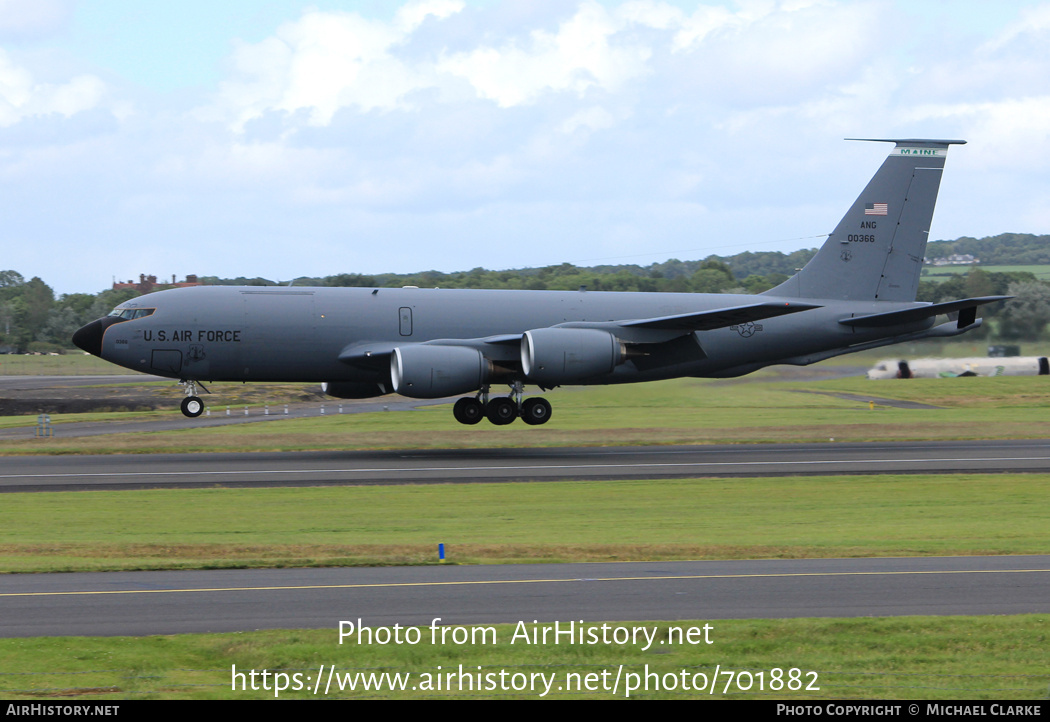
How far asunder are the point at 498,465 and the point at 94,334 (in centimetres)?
1352

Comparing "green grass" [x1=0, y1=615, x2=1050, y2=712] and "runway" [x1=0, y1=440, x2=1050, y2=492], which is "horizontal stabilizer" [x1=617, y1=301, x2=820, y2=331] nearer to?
"runway" [x1=0, y1=440, x2=1050, y2=492]

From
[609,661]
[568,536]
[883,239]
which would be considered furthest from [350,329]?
[609,661]

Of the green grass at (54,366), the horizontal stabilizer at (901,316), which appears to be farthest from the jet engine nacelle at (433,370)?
the green grass at (54,366)

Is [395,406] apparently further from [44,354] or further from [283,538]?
[44,354]

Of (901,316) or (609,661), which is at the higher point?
(901,316)

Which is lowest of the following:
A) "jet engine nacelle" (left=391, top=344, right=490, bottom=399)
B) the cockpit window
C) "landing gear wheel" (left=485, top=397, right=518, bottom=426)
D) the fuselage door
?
"landing gear wheel" (left=485, top=397, right=518, bottom=426)

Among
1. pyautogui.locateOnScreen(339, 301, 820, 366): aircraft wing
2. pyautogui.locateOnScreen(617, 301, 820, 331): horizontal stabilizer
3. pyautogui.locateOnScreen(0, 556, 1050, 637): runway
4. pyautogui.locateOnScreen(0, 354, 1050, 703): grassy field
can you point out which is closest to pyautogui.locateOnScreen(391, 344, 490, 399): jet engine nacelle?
pyautogui.locateOnScreen(339, 301, 820, 366): aircraft wing

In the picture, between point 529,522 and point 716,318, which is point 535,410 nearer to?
point 716,318

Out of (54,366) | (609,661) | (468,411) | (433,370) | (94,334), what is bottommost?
(54,366)

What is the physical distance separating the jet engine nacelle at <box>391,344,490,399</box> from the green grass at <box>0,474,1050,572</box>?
646 cm

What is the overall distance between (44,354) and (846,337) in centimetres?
9478

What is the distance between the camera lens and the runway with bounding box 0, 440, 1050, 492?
27578mm

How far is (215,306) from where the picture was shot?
33.8 meters

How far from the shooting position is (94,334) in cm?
3394
